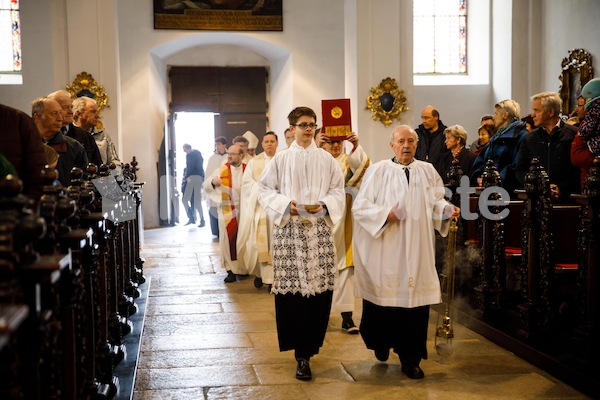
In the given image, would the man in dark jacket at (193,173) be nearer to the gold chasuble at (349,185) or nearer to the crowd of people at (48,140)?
the crowd of people at (48,140)

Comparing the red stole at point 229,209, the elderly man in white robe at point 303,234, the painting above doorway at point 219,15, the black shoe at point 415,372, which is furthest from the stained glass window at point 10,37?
the black shoe at point 415,372

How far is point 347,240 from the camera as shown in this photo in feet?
20.3

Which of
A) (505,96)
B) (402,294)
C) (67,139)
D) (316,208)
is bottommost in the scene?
(402,294)

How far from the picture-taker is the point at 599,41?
1178cm

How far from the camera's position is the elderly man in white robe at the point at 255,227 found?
26.3ft

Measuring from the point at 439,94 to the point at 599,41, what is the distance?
13.5 feet

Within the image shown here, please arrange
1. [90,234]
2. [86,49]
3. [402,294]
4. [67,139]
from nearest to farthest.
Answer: [90,234], [402,294], [67,139], [86,49]

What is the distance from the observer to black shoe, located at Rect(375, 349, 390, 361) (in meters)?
4.98

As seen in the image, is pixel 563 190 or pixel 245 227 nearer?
pixel 563 190

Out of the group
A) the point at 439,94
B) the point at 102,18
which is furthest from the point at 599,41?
the point at 102,18

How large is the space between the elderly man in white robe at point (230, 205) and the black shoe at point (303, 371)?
4108mm

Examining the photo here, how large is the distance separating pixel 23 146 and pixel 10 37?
514 inches

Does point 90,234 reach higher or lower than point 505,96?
lower

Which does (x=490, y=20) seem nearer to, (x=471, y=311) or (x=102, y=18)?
(x=102, y=18)
